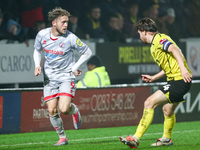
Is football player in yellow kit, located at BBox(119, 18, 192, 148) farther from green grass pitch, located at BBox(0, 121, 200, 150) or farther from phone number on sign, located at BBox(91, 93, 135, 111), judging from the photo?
phone number on sign, located at BBox(91, 93, 135, 111)

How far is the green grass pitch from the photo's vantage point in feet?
19.6

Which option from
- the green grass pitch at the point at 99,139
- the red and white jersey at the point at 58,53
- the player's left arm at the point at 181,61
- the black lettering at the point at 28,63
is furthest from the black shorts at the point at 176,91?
the black lettering at the point at 28,63

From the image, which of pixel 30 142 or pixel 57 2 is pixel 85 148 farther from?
pixel 57 2

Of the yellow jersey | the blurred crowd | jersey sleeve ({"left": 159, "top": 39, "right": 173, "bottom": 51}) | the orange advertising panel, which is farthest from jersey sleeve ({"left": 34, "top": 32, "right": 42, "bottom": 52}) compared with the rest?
the blurred crowd

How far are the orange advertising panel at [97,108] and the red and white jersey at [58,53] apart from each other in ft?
7.74

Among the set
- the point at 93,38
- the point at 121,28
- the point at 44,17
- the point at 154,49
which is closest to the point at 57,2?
the point at 44,17

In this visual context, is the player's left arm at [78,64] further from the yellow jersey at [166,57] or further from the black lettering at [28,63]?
the black lettering at [28,63]

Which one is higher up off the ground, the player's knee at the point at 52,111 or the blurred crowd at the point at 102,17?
the blurred crowd at the point at 102,17

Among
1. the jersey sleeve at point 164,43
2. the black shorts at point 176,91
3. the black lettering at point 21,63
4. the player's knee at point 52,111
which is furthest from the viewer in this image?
the black lettering at point 21,63

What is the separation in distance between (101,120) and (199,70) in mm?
5136

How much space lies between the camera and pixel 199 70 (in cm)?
1314

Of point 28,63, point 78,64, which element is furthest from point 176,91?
point 28,63

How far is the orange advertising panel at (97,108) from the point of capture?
8.58m

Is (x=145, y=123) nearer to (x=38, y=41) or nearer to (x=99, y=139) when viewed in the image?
(x=99, y=139)
